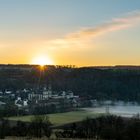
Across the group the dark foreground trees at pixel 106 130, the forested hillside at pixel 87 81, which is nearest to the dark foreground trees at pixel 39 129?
the dark foreground trees at pixel 106 130

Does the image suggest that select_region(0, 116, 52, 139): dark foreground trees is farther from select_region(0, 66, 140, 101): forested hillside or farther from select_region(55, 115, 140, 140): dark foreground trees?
select_region(0, 66, 140, 101): forested hillside

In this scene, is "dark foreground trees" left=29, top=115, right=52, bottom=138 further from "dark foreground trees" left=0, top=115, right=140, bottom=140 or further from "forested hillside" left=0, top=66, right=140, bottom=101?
"forested hillside" left=0, top=66, right=140, bottom=101

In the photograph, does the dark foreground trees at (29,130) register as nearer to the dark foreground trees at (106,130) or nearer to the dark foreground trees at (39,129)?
the dark foreground trees at (39,129)

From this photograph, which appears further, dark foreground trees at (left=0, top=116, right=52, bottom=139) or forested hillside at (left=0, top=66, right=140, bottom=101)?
forested hillside at (left=0, top=66, right=140, bottom=101)

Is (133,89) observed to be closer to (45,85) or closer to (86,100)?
(86,100)

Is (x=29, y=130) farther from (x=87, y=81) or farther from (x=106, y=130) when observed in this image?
(x=87, y=81)

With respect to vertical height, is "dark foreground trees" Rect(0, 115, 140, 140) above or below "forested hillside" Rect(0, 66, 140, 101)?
below

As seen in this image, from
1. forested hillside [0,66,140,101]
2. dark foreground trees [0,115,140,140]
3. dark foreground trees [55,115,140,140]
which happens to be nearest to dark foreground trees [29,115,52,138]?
dark foreground trees [0,115,140,140]

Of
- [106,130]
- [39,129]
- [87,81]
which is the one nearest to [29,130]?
[39,129]

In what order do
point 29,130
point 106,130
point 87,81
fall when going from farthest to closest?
point 87,81, point 29,130, point 106,130

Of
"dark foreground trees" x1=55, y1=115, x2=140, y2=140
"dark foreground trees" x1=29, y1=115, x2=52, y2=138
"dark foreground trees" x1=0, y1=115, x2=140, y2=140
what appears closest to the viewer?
"dark foreground trees" x1=55, y1=115, x2=140, y2=140

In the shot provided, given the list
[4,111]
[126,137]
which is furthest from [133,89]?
[126,137]

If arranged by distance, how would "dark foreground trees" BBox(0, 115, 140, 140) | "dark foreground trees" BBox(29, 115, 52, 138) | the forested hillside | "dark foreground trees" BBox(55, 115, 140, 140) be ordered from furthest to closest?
the forested hillside → "dark foreground trees" BBox(29, 115, 52, 138) → "dark foreground trees" BBox(0, 115, 140, 140) → "dark foreground trees" BBox(55, 115, 140, 140)
